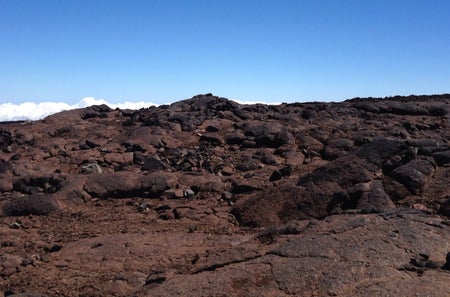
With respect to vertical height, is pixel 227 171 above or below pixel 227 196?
above

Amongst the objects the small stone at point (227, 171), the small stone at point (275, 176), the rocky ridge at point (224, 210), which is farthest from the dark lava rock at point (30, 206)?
the small stone at point (275, 176)

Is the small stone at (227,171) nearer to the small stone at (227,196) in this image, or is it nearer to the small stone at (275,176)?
the small stone at (275,176)

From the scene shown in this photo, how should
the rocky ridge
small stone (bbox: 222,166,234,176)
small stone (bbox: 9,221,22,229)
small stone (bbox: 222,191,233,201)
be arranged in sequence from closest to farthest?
the rocky ridge
small stone (bbox: 9,221,22,229)
small stone (bbox: 222,191,233,201)
small stone (bbox: 222,166,234,176)

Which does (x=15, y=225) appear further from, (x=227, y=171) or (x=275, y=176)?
(x=275, y=176)

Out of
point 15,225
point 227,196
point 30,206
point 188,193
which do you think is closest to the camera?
point 15,225

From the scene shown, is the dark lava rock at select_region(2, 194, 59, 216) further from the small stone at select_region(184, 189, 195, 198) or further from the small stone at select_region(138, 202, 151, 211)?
the small stone at select_region(184, 189, 195, 198)

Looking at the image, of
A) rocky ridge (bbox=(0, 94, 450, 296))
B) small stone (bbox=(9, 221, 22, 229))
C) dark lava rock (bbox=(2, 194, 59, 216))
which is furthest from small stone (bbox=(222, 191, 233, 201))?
small stone (bbox=(9, 221, 22, 229))

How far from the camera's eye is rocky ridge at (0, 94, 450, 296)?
5.98 metres

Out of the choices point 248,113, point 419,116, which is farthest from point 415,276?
point 419,116

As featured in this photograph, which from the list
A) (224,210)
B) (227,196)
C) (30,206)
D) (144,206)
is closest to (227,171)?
(227,196)

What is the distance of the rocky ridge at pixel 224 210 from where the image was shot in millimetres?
5984

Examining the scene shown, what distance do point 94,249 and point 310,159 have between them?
804cm

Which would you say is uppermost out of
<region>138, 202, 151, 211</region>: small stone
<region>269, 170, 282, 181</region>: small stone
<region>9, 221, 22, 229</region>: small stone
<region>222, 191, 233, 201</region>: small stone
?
<region>269, 170, 282, 181</region>: small stone

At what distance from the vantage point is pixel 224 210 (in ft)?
33.5
